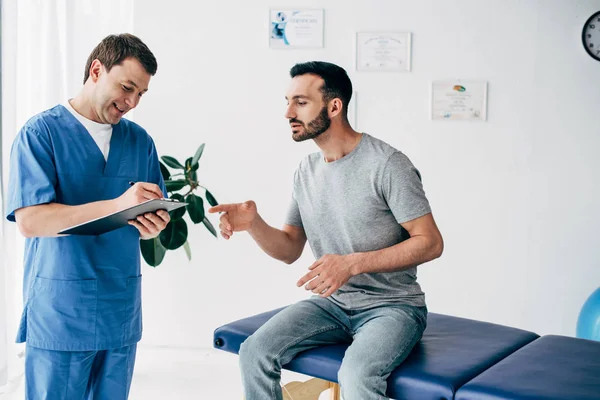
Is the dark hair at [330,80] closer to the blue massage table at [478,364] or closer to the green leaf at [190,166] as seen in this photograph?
the blue massage table at [478,364]

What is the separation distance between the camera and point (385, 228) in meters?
1.93

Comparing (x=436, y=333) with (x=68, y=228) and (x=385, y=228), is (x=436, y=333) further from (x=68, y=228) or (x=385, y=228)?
(x=68, y=228)

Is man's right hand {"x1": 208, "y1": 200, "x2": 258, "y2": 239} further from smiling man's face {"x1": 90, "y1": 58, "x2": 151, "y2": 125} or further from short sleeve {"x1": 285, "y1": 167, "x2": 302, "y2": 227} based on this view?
smiling man's face {"x1": 90, "y1": 58, "x2": 151, "y2": 125}

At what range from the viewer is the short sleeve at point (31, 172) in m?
1.59

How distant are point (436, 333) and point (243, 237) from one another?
171cm

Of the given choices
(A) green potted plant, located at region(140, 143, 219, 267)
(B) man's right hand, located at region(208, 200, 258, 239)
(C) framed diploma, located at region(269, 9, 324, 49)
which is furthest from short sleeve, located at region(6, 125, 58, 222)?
(C) framed diploma, located at region(269, 9, 324, 49)

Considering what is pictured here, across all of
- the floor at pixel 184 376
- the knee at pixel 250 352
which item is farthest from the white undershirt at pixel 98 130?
the floor at pixel 184 376

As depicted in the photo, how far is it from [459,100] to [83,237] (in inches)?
87.3

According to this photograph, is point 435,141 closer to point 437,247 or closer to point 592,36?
point 592,36

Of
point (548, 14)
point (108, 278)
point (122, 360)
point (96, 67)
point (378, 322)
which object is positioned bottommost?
point (122, 360)

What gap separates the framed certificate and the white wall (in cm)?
5

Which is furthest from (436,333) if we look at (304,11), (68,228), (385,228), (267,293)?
(304,11)

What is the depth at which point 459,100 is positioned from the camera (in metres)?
3.23

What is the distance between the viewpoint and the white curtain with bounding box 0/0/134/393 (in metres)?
2.51
